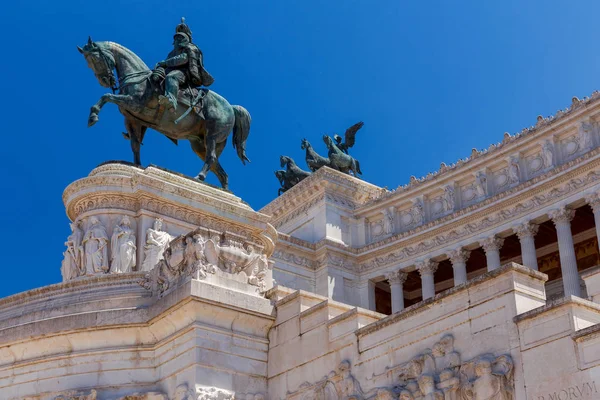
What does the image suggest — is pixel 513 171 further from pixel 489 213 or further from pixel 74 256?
pixel 74 256

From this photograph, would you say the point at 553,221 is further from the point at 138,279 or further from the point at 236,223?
the point at 138,279

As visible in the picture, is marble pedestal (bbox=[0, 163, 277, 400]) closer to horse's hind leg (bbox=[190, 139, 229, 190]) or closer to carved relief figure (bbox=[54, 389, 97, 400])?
carved relief figure (bbox=[54, 389, 97, 400])

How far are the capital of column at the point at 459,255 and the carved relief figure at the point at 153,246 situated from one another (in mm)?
24996

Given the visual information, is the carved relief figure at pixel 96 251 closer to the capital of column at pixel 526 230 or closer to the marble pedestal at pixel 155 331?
the marble pedestal at pixel 155 331

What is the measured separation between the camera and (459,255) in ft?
158

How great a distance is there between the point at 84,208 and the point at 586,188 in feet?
82.7

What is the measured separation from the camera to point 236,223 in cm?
2627

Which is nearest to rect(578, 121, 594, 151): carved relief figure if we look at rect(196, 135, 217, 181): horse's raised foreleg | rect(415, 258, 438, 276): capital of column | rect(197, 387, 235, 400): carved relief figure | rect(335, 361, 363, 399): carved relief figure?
rect(415, 258, 438, 276): capital of column

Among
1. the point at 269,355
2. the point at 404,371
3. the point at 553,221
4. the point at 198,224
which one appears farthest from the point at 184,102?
the point at 553,221

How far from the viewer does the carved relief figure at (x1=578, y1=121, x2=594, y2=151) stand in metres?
44.9

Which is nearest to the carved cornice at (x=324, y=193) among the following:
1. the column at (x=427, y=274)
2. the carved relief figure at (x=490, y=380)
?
the column at (x=427, y=274)

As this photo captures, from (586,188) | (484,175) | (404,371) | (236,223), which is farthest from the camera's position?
(484,175)

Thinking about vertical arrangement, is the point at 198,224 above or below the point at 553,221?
below

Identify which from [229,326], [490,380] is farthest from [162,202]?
[490,380]
